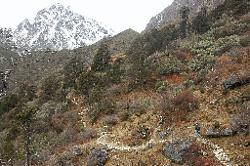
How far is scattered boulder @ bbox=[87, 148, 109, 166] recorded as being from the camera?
130 feet

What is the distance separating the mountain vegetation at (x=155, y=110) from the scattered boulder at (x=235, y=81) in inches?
4.2

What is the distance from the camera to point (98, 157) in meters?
40.1

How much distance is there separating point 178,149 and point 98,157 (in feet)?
25.5

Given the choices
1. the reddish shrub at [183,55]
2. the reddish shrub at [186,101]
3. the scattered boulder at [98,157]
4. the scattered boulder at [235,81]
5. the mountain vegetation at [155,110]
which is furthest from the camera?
the reddish shrub at [183,55]

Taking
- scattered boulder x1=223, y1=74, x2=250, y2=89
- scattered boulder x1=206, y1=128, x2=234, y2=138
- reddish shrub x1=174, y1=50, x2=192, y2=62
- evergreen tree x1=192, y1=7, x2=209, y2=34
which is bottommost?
scattered boulder x1=206, y1=128, x2=234, y2=138

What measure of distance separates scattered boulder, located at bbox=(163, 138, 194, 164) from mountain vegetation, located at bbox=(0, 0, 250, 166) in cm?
9

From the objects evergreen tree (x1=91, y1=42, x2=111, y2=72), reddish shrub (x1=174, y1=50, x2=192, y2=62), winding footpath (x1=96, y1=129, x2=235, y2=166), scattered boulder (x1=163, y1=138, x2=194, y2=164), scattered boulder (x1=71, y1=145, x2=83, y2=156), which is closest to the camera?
winding footpath (x1=96, y1=129, x2=235, y2=166)

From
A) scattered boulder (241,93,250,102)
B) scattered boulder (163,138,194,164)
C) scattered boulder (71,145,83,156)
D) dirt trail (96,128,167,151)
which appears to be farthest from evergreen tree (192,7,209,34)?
scattered boulder (163,138,194,164)

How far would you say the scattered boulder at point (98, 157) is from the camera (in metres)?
39.6

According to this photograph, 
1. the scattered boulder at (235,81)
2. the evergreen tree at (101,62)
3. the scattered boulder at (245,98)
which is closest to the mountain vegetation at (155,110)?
the scattered boulder at (245,98)

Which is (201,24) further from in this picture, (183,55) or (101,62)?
(101,62)

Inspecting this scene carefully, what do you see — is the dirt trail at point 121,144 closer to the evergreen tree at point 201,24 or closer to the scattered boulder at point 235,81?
the scattered boulder at point 235,81

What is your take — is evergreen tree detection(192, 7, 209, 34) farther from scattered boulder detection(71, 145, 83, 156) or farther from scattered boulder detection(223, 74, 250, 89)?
scattered boulder detection(71, 145, 83, 156)

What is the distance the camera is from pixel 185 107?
45.7m
